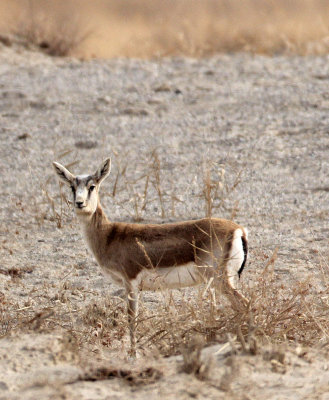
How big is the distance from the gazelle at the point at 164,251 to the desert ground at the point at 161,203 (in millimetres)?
234

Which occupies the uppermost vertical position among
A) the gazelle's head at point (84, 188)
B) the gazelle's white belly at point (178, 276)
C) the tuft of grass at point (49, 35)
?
the tuft of grass at point (49, 35)

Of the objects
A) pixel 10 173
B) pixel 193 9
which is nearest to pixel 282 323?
pixel 10 173

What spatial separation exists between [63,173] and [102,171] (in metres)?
0.34

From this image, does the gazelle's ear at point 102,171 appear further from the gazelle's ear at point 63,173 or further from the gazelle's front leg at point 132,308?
the gazelle's front leg at point 132,308

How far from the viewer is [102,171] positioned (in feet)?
22.9

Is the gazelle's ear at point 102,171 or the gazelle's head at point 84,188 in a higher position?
the gazelle's ear at point 102,171

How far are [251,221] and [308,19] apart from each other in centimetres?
947

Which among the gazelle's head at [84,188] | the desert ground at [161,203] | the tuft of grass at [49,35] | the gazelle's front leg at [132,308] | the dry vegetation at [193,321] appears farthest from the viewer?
the tuft of grass at [49,35]

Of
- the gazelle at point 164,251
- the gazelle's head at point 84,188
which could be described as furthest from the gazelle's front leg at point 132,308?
the gazelle's head at point 84,188

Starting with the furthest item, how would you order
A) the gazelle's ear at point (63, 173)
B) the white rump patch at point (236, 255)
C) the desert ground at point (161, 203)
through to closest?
the gazelle's ear at point (63, 173) < the white rump patch at point (236, 255) < the desert ground at point (161, 203)

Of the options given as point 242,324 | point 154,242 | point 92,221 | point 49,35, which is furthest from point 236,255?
point 49,35

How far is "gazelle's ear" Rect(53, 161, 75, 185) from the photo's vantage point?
681 cm

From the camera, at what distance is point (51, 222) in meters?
9.01

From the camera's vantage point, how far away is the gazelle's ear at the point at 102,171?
22.5 feet
